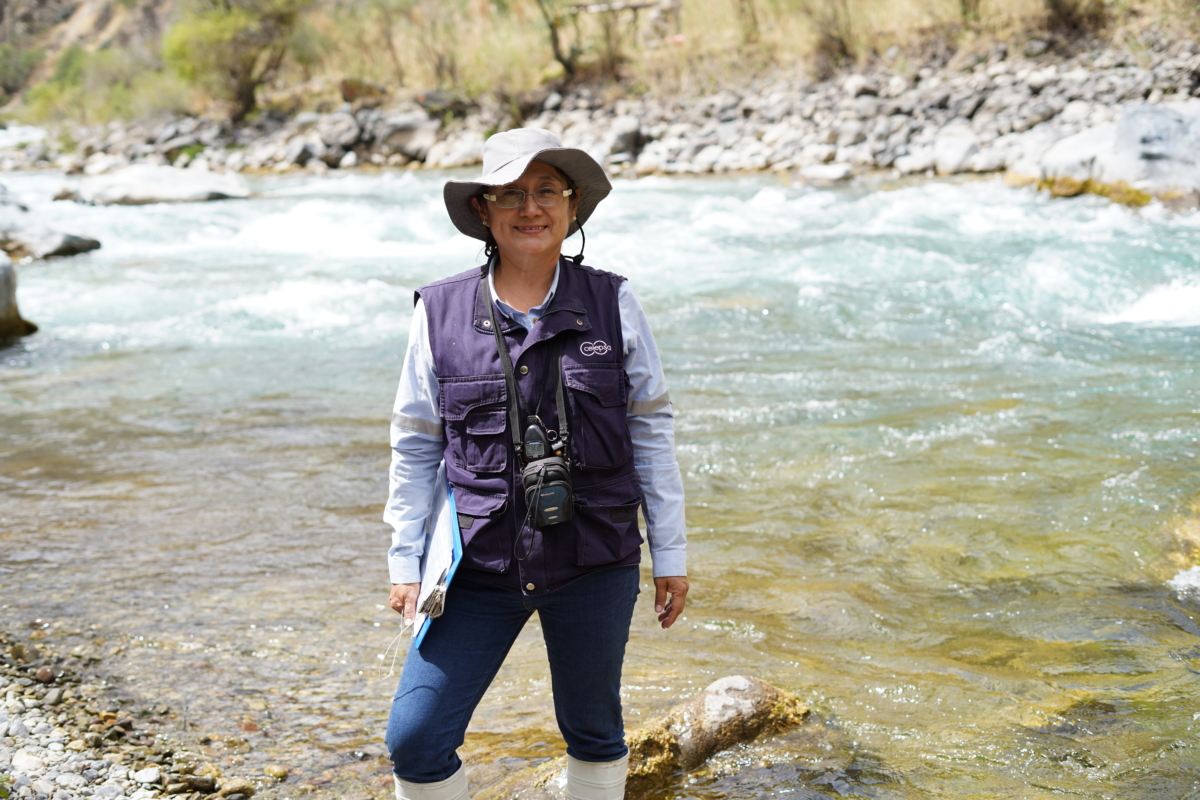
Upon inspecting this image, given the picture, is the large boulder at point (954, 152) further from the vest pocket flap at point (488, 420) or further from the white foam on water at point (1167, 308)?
the vest pocket flap at point (488, 420)

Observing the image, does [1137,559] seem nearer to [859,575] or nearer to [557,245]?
[859,575]

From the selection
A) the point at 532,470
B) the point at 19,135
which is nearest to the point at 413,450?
the point at 532,470

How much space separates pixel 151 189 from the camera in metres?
16.8

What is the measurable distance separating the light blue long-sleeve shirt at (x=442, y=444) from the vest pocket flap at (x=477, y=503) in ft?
0.41

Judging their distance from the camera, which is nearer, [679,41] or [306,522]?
[306,522]

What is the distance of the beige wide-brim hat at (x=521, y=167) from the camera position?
2021 mm

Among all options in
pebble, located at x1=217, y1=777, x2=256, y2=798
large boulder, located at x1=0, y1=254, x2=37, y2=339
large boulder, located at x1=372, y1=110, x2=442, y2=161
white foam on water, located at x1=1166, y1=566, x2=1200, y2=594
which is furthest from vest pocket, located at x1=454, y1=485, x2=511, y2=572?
large boulder, located at x1=372, y1=110, x2=442, y2=161

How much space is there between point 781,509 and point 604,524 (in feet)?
8.95

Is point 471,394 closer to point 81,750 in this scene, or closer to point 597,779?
point 597,779

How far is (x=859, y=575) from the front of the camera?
3.90 meters

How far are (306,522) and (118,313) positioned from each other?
5934 mm

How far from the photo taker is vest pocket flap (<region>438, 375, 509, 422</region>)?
1.98m

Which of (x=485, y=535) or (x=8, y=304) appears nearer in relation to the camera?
(x=485, y=535)

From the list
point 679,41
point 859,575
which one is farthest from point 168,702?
point 679,41
